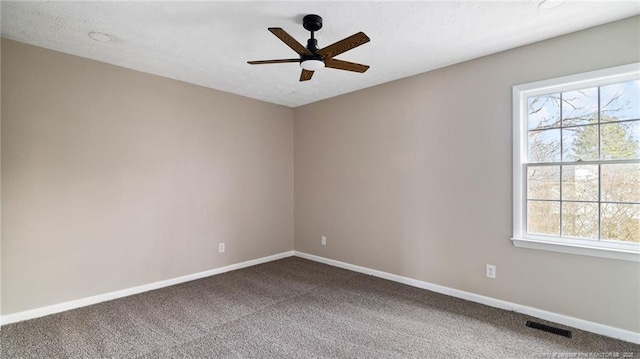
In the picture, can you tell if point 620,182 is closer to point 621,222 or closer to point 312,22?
point 621,222

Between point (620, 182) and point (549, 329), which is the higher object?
point (620, 182)

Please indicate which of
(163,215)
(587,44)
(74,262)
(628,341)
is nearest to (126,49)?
(163,215)

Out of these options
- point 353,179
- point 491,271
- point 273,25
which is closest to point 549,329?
point 491,271

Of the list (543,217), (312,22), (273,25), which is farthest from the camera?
(543,217)

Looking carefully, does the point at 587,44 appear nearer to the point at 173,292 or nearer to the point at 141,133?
the point at 141,133

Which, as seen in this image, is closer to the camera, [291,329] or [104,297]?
[291,329]

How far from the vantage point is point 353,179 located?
4207 mm

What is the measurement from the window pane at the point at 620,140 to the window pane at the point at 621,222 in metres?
0.40

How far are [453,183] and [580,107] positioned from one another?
1223mm

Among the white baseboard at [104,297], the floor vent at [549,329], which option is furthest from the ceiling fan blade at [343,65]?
the white baseboard at [104,297]

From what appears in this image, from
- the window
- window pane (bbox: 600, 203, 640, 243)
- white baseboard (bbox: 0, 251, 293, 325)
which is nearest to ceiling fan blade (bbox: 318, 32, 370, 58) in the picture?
the window

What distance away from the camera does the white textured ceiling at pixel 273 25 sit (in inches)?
86.2

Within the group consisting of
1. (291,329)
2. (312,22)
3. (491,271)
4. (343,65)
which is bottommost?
(291,329)

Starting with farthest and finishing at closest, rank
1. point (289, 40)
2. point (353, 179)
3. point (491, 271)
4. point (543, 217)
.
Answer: point (353, 179) → point (491, 271) → point (543, 217) → point (289, 40)
